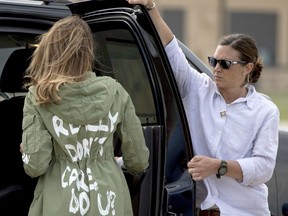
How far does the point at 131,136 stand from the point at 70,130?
0.74ft

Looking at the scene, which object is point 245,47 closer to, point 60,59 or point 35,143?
point 60,59

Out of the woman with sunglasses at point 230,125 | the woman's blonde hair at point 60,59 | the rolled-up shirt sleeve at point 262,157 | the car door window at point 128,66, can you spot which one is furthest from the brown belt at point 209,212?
the woman's blonde hair at point 60,59

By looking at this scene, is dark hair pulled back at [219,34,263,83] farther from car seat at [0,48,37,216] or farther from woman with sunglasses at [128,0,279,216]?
car seat at [0,48,37,216]

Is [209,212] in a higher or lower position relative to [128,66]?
lower

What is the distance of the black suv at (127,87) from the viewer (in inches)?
117

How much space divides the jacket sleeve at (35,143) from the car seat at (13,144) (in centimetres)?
54

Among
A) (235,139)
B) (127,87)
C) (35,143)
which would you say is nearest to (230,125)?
(235,139)

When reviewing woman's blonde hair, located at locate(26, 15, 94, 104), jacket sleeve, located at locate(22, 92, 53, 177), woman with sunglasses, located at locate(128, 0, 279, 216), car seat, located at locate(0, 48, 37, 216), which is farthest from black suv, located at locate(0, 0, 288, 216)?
jacket sleeve, located at locate(22, 92, 53, 177)

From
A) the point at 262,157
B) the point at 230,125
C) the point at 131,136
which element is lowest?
the point at 262,157

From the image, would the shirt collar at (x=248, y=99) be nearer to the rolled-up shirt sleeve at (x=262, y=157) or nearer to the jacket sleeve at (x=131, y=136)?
the rolled-up shirt sleeve at (x=262, y=157)

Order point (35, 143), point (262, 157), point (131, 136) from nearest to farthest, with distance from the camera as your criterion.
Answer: point (35, 143) < point (131, 136) < point (262, 157)

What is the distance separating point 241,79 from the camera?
3.18 meters

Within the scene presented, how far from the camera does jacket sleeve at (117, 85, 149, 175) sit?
2762 mm

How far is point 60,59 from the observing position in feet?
8.72
